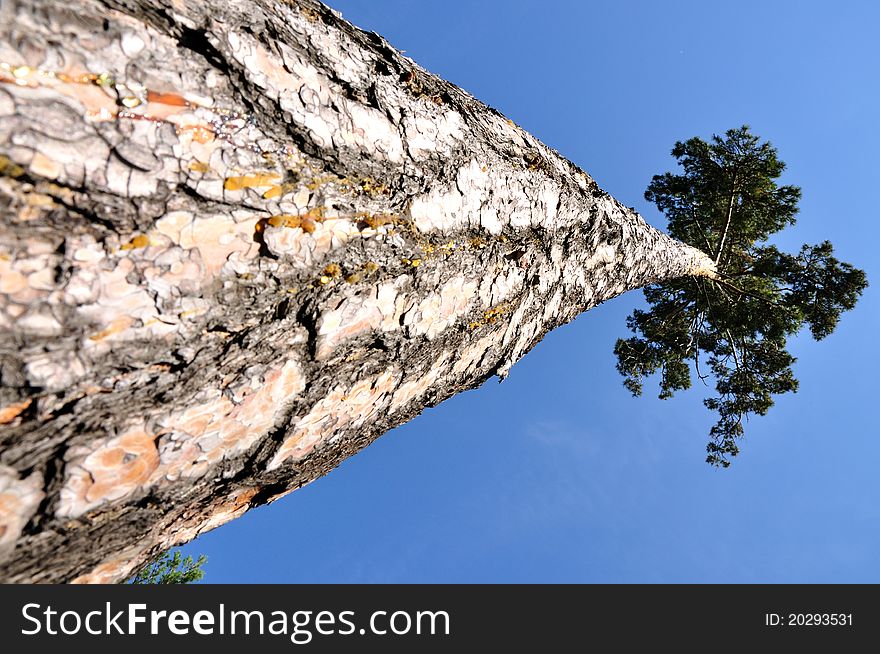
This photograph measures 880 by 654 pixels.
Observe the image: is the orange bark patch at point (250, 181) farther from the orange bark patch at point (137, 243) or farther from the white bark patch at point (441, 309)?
the white bark patch at point (441, 309)

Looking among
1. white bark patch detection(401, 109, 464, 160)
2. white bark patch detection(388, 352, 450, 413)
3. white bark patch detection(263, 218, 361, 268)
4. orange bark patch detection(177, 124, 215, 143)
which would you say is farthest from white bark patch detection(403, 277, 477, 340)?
orange bark patch detection(177, 124, 215, 143)

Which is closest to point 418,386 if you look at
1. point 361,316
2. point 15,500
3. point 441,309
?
point 441,309

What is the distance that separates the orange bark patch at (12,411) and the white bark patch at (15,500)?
0.41 feet

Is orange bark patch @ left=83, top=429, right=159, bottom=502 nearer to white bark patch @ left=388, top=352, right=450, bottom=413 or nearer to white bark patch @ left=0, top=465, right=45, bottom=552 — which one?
white bark patch @ left=0, top=465, right=45, bottom=552

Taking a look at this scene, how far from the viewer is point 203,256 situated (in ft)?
4.47

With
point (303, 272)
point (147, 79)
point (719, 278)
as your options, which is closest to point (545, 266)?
point (303, 272)

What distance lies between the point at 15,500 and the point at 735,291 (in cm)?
1120

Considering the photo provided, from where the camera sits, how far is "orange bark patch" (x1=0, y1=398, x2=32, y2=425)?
43.6 inches

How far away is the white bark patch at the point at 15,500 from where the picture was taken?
1149 millimetres

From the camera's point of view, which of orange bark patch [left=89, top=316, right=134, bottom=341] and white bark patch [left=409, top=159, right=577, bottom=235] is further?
white bark patch [left=409, top=159, right=577, bottom=235]

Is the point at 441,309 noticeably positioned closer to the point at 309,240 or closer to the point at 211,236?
the point at 309,240

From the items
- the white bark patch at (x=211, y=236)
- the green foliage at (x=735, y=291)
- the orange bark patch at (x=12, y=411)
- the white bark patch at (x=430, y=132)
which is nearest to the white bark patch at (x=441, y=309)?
the white bark patch at (x=430, y=132)

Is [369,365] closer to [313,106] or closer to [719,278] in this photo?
[313,106]

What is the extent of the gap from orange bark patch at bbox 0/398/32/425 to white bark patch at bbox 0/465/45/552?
0.41 feet
